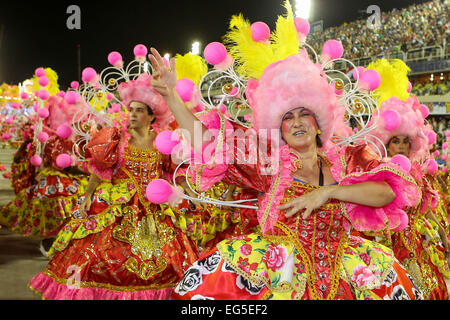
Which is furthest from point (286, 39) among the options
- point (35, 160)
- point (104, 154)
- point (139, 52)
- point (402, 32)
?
point (402, 32)

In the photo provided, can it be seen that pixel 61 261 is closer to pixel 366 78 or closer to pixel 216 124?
pixel 216 124

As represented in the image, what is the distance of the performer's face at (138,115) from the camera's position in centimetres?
378

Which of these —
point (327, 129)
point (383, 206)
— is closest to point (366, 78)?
point (327, 129)

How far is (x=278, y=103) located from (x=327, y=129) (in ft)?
0.95

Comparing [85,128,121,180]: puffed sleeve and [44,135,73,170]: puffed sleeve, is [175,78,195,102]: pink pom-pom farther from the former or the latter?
[44,135,73,170]: puffed sleeve

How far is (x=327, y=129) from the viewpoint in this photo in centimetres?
219

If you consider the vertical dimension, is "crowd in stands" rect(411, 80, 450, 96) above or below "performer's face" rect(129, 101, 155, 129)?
above

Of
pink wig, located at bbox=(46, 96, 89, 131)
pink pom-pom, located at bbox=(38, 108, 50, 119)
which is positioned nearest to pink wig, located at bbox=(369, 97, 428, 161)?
pink pom-pom, located at bbox=(38, 108, 50, 119)

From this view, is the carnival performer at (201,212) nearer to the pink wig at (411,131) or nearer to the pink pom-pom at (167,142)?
the pink pom-pom at (167,142)

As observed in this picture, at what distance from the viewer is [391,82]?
3271mm

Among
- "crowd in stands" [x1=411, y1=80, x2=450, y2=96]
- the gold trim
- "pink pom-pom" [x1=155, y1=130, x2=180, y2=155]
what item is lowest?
the gold trim

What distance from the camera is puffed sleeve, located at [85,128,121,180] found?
142 inches

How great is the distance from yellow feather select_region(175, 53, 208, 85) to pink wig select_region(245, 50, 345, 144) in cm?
156

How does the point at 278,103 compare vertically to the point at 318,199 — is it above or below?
above
